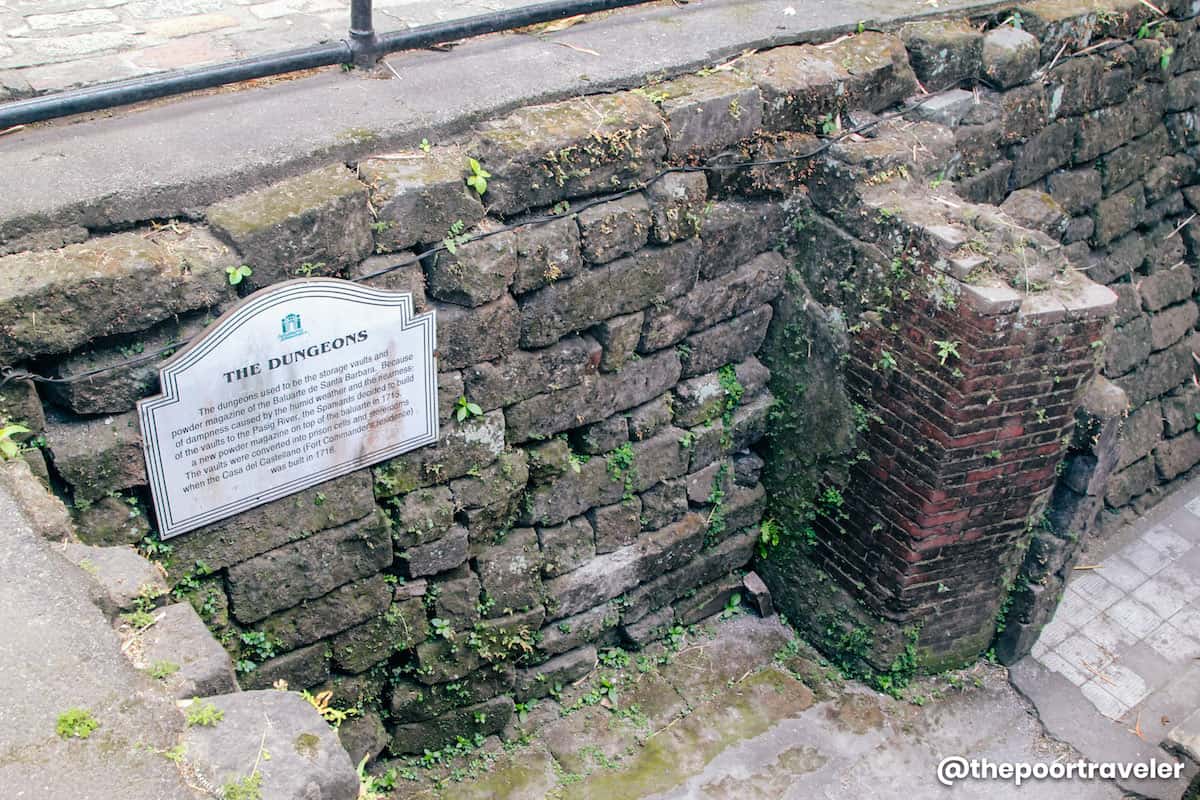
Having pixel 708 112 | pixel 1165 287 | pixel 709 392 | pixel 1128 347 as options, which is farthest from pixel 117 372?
pixel 1165 287

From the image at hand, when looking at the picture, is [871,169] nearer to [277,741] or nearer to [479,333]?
[479,333]

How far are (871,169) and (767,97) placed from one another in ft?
1.82

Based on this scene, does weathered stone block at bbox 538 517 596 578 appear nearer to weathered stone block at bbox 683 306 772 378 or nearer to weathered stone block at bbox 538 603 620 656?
weathered stone block at bbox 538 603 620 656

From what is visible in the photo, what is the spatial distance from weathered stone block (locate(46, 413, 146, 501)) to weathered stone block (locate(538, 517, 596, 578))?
1.83 meters

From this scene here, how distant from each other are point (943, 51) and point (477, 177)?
2585mm

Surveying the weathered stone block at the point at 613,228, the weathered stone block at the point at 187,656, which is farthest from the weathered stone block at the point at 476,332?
the weathered stone block at the point at 187,656

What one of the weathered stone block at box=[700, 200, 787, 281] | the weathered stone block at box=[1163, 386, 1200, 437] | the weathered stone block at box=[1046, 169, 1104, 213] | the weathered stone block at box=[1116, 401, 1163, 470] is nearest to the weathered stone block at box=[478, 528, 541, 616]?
the weathered stone block at box=[700, 200, 787, 281]

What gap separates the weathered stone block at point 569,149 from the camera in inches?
152

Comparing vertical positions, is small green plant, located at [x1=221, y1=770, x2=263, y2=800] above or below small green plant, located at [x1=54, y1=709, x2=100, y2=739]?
below

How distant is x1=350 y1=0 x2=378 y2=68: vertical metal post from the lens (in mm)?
3918

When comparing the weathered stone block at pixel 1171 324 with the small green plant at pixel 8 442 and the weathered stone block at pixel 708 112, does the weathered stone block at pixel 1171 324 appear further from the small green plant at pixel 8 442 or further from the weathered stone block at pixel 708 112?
the small green plant at pixel 8 442

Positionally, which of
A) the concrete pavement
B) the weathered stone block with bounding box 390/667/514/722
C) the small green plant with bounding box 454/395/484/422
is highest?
the concrete pavement

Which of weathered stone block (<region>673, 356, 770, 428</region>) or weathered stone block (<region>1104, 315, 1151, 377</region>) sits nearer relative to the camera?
weathered stone block (<region>673, 356, 770, 428</region>)

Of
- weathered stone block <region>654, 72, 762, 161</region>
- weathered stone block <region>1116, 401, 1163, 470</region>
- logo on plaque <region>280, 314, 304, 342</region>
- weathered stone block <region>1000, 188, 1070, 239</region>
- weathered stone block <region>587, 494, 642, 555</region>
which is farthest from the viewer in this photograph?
weathered stone block <region>1116, 401, 1163, 470</region>
